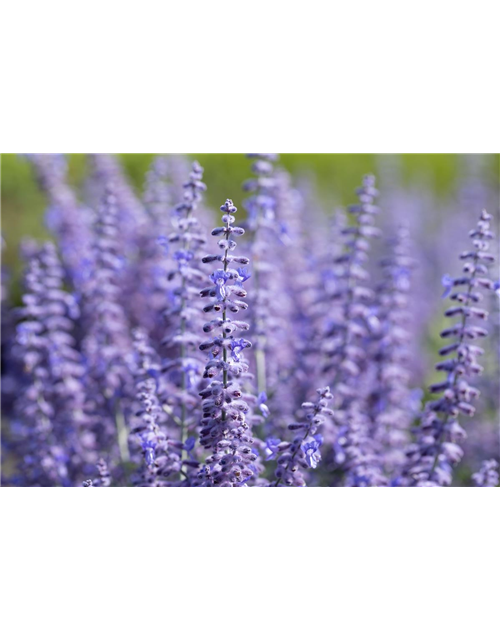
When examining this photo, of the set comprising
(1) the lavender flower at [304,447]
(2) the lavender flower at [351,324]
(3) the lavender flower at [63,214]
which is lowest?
(1) the lavender flower at [304,447]

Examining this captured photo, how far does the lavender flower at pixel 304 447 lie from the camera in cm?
317

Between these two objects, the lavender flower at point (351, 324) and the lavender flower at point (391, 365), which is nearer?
the lavender flower at point (351, 324)

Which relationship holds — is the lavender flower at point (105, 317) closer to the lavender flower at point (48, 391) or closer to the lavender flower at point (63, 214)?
the lavender flower at point (48, 391)

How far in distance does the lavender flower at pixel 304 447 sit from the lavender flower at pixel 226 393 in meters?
0.15

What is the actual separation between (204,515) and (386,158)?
18.3 feet

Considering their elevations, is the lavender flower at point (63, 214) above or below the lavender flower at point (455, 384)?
above

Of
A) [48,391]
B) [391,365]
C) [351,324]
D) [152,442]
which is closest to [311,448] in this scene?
[152,442]

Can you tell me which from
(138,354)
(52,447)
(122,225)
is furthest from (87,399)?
(122,225)

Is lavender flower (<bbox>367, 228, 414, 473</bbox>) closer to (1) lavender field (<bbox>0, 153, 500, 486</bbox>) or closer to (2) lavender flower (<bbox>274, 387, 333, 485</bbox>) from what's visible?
(1) lavender field (<bbox>0, 153, 500, 486</bbox>)

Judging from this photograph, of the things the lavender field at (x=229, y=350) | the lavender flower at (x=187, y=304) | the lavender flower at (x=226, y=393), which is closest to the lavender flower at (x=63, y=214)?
the lavender field at (x=229, y=350)

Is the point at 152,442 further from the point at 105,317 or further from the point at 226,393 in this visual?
the point at 105,317

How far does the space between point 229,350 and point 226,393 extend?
0.18 meters

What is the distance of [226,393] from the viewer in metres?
3.18

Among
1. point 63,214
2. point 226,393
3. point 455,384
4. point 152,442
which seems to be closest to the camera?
point 226,393
